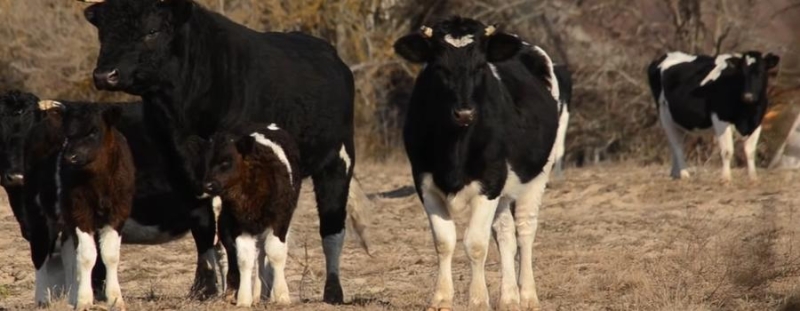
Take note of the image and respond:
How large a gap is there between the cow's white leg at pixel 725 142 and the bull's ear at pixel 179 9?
39.6 ft

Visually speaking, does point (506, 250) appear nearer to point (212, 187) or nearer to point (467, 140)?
point (467, 140)

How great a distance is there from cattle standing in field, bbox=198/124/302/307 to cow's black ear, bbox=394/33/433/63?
97 cm

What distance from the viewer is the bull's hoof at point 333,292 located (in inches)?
470

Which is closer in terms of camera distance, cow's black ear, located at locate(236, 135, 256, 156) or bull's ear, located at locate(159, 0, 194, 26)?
cow's black ear, located at locate(236, 135, 256, 156)

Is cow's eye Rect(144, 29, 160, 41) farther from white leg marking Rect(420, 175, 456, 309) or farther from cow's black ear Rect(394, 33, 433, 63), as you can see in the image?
white leg marking Rect(420, 175, 456, 309)

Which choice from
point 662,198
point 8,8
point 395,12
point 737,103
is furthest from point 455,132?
point 395,12

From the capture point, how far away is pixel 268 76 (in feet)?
38.2

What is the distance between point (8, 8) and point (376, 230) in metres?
11.6

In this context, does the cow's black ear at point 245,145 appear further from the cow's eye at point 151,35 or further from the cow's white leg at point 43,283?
the cow's white leg at point 43,283

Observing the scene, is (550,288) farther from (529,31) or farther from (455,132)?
(529,31)

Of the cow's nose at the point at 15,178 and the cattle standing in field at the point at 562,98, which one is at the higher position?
the cow's nose at the point at 15,178

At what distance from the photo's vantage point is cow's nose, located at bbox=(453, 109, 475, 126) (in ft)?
33.9

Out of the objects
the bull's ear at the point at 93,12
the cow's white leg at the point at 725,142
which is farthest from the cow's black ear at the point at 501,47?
the cow's white leg at the point at 725,142

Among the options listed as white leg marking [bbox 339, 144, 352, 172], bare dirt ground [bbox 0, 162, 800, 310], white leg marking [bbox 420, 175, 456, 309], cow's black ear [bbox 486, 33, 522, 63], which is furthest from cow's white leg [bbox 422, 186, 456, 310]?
white leg marking [bbox 339, 144, 352, 172]
